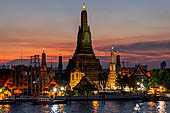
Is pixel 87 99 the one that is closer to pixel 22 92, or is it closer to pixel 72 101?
pixel 72 101

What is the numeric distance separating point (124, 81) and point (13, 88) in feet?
109

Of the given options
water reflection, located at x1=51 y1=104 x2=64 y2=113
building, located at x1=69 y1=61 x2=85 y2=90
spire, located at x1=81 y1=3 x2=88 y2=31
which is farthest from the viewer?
spire, located at x1=81 y1=3 x2=88 y2=31

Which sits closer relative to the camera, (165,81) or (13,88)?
(165,81)

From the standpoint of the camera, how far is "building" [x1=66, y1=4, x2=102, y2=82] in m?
152

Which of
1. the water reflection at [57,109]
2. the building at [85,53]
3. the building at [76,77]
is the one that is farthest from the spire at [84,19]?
the water reflection at [57,109]

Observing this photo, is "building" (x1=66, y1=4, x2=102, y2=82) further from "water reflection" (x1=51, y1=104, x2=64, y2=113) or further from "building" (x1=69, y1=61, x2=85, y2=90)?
"water reflection" (x1=51, y1=104, x2=64, y2=113)

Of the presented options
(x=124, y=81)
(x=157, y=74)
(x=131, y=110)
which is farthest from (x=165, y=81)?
(x=131, y=110)

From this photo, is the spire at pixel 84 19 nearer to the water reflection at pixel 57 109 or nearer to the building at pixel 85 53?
the building at pixel 85 53

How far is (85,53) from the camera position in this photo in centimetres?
15612

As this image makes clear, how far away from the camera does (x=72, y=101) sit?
112m

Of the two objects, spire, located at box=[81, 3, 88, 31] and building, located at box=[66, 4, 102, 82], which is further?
spire, located at box=[81, 3, 88, 31]

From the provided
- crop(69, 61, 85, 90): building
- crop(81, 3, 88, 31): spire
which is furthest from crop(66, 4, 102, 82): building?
crop(69, 61, 85, 90): building

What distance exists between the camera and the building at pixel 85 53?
152m

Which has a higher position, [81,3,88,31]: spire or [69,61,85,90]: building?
[81,3,88,31]: spire
